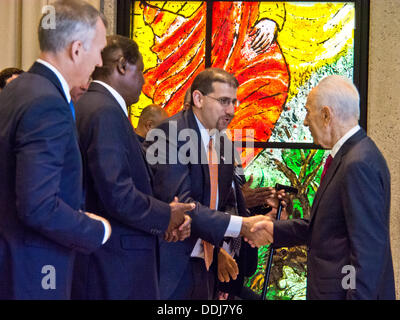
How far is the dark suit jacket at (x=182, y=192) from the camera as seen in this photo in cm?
346

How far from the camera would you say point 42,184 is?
6.73 feet

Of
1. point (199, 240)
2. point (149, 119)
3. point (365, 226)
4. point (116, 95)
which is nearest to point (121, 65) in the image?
point (116, 95)

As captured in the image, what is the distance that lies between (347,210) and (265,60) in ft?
10.6

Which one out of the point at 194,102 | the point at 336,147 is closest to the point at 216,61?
the point at 194,102

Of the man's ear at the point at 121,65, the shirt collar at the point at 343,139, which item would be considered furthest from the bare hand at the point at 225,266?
the man's ear at the point at 121,65

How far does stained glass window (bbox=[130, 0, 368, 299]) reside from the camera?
5629 millimetres

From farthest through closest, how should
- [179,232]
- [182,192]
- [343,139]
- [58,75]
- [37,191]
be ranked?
[182,192] → [179,232] → [343,139] → [58,75] → [37,191]

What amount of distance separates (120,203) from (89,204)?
21cm

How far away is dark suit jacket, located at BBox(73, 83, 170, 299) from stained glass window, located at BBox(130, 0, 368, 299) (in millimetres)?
2885

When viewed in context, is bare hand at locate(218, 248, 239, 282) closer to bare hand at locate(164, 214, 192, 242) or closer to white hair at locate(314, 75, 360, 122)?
bare hand at locate(164, 214, 192, 242)

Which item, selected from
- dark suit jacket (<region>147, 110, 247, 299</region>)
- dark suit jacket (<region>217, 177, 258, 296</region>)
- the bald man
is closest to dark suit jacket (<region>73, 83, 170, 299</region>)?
dark suit jacket (<region>147, 110, 247, 299</region>)

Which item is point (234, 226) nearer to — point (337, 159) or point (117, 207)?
point (337, 159)
